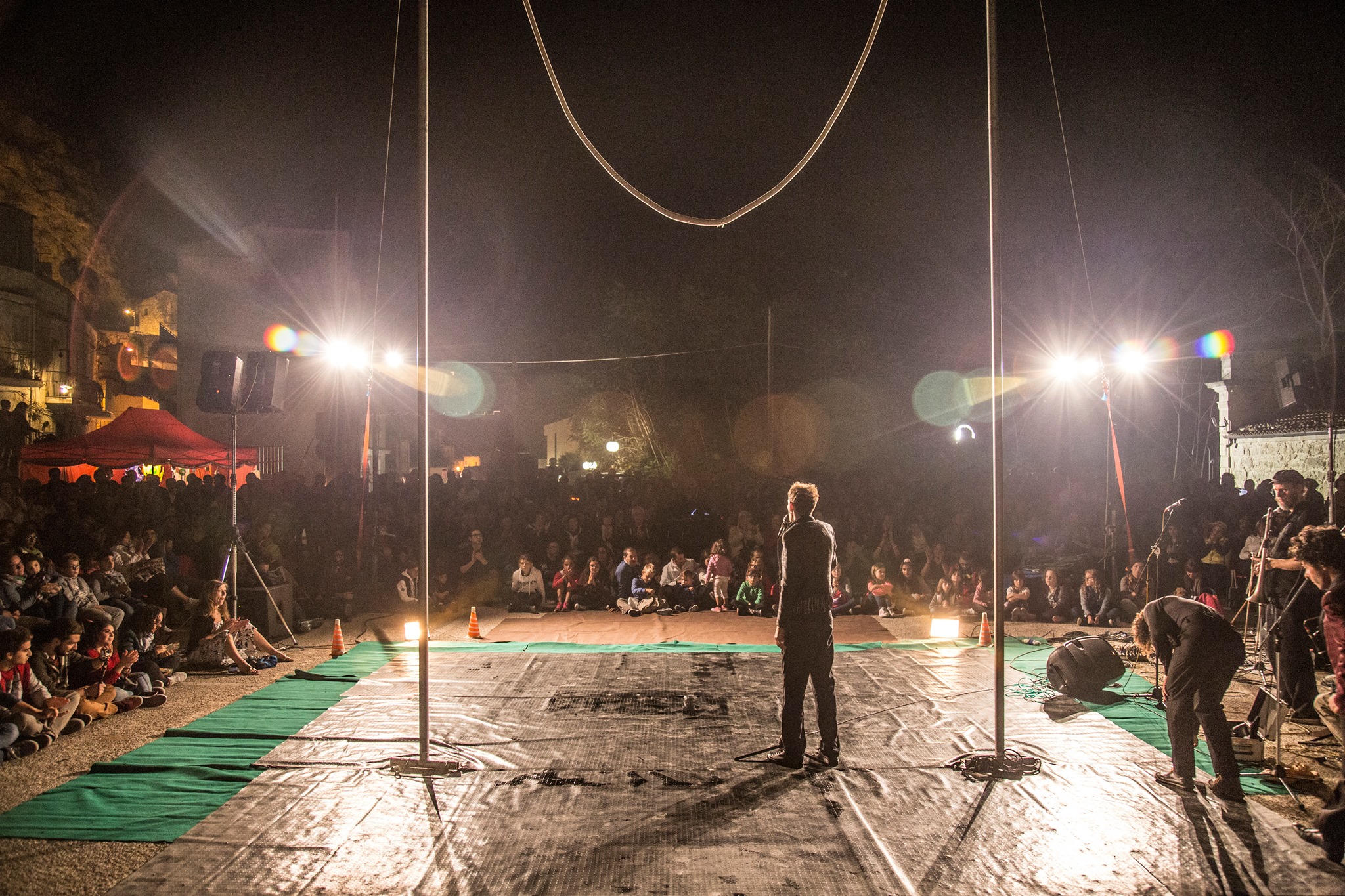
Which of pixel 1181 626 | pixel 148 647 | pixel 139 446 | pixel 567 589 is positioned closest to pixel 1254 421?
pixel 567 589

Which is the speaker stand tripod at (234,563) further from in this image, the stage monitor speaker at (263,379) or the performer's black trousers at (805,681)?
the performer's black trousers at (805,681)

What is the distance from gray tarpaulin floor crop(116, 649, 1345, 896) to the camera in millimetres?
3410

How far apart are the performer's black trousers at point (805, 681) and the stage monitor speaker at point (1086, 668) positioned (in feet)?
7.23

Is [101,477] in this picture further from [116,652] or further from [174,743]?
[174,743]

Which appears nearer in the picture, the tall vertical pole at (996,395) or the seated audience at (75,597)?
the tall vertical pole at (996,395)

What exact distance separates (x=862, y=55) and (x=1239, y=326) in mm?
20155

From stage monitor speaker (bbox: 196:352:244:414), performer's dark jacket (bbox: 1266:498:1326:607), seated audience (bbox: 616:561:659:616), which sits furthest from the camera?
seated audience (bbox: 616:561:659:616)

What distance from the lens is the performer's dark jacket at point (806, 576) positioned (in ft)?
15.5

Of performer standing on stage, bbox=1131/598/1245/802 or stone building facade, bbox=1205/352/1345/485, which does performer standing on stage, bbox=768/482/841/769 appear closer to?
performer standing on stage, bbox=1131/598/1245/802

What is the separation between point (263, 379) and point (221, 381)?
420 mm

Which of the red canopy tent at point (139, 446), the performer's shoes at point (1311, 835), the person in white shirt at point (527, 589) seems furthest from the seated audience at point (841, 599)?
the red canopy tent at point (139, 446)

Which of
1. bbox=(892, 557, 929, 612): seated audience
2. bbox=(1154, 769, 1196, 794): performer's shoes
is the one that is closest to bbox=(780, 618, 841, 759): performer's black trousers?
bbox=(1154, 769, 1196, 794): performer's shoes

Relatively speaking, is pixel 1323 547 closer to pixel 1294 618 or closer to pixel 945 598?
pixel 1294 618

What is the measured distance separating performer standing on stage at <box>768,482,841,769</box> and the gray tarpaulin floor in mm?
170
